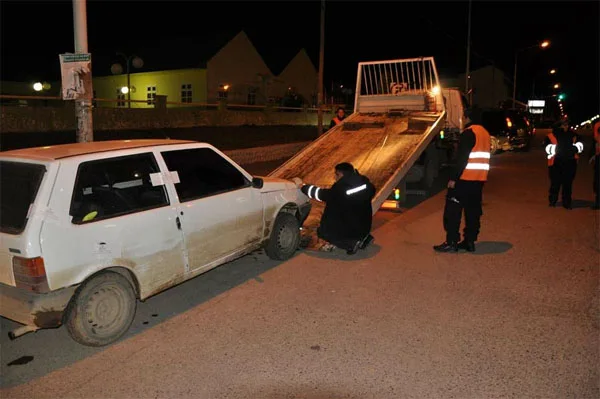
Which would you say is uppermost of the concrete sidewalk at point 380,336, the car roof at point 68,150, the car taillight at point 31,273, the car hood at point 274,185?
the car roof at point 68,150

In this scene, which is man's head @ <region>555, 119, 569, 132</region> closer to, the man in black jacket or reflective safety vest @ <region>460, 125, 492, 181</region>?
reflective safety vest @ <region>460, 125, 492, 181</region>

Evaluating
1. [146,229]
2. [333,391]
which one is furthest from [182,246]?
[333,391]

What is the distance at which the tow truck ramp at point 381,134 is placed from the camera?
9133mm

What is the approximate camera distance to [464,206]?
6.99m

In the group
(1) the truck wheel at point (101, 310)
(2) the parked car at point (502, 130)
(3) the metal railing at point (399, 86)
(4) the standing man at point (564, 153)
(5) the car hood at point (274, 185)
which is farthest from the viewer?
(2) the parked car at point (502, 130)

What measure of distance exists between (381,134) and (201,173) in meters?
6.55

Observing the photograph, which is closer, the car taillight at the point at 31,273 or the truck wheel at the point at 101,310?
the car taillight at the point at 31,273

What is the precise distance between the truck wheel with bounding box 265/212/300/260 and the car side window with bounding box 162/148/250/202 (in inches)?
34.4

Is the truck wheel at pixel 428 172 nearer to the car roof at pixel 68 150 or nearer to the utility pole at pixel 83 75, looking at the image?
the utility pole at pixel 83 75

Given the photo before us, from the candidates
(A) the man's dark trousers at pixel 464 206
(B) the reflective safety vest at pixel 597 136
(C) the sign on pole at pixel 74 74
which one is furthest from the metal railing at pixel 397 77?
(C) the sign on pole at pixel 74 74

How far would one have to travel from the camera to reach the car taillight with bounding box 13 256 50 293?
3.77 m

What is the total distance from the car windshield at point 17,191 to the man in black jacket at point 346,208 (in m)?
3.70

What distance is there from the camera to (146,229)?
14.9ft

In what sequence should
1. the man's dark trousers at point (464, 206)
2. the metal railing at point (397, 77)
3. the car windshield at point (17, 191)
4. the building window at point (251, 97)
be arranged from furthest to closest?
the building window at point (251, 97) → the metal railing at point (397, 77) → the man's dark trousers at point (464, 206) → the car windshield at point (17, 191)
